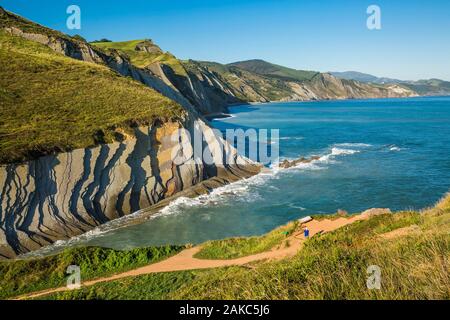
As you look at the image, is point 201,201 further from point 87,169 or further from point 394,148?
point 394,148

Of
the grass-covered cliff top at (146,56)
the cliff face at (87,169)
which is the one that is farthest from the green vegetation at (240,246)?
the grass-covered cliff top at (146,56)

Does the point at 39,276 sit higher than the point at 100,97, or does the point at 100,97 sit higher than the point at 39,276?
the point at 100,97

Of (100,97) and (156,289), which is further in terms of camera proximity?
(100,97)

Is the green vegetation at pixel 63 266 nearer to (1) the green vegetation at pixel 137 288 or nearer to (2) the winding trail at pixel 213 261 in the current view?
(2) the winding trail at pixel 213 261

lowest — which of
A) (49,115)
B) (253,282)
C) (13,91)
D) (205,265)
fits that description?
(205,265)

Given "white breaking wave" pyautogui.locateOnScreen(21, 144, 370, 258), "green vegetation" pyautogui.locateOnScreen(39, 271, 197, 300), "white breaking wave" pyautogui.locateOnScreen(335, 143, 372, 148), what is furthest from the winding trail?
"white breaking wave" pyautogui.locateOnScreen(335, 143, 372, 148)
